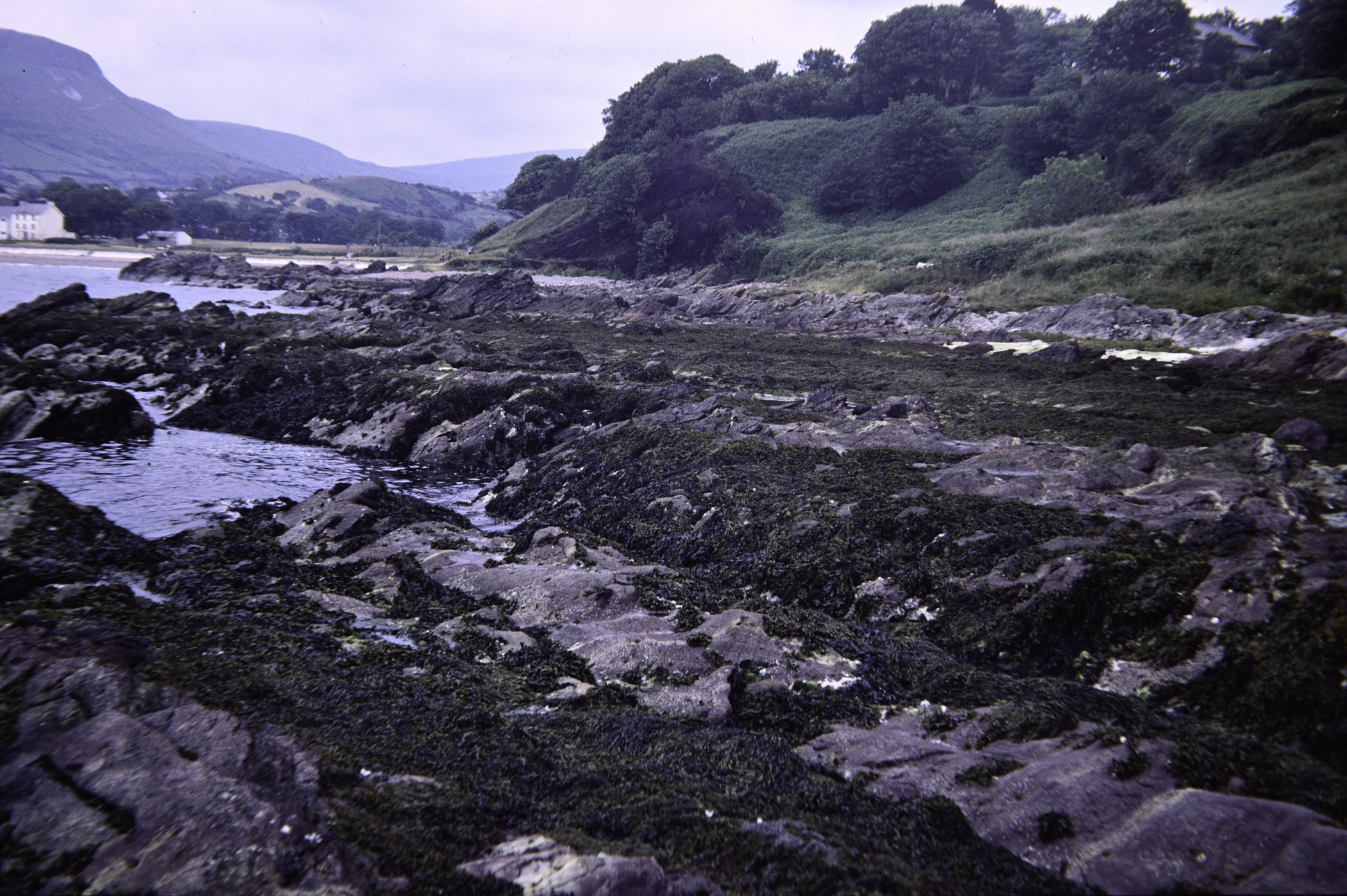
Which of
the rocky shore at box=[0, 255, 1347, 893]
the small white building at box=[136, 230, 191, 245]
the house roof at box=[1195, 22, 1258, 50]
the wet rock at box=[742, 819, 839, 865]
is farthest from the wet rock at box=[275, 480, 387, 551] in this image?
the small white building at box=[136, 230, 191, 245]

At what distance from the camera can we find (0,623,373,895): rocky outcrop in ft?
13.4

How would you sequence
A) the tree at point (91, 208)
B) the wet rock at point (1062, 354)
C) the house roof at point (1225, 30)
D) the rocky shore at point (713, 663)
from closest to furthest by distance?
1. the rocky shore at point (713, 663)
2. the wet rock at point (1062, 354)
3. the house roof at point (1225, 30)
4. the tree at point (91, 208)

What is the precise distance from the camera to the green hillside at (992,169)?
1553 inches

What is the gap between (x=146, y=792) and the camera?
176 inches

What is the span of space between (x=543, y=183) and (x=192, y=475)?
10312 cm

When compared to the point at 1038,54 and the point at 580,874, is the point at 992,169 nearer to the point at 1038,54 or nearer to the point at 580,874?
the point at 1038,54

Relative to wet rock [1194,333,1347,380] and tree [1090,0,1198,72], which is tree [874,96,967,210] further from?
wet rock [1194,333,1347,380]

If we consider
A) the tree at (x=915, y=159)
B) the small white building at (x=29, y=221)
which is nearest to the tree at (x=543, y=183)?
the tree at (x=915, y=159)

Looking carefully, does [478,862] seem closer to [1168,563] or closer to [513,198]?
[1168,563]

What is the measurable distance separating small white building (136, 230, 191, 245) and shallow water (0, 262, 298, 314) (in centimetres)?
3311

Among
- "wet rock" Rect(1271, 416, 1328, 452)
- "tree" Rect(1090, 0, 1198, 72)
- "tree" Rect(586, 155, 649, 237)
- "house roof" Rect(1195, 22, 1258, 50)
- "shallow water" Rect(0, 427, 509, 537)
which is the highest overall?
"house roof" Rect(1195, 22, 1258, 50)

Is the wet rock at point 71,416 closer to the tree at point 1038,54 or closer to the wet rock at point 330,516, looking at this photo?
the wet rock at point 330,516

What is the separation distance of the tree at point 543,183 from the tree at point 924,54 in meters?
43.0

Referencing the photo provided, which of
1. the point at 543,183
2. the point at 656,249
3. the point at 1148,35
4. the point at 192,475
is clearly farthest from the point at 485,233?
the point at 192,475
